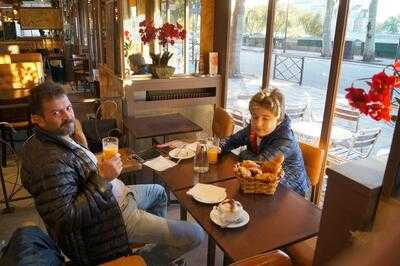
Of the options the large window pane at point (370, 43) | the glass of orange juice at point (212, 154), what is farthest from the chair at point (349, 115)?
the glass of orange juice at point (212, 154)

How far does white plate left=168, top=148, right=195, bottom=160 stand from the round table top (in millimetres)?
1070

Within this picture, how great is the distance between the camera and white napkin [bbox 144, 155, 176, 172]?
2.06 meters

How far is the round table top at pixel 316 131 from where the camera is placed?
2.57 m

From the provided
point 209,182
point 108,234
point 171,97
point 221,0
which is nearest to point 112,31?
point 171,97

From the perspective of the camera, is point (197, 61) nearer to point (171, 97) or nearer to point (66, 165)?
point (171, 97)

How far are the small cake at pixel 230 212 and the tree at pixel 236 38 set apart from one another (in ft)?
7.75

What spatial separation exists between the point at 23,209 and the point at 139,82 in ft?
5.16

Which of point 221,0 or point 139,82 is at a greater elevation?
point 221,0

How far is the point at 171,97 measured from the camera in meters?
3.49

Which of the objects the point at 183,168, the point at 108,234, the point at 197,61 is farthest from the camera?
the point at 197,61

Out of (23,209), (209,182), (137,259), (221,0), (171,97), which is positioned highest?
(221,0)

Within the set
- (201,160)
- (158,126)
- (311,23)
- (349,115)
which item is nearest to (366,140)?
(349,115)

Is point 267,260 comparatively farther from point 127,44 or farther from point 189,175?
point 127,44

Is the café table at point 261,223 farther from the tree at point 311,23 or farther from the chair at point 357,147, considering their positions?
the tree at point 311,23
